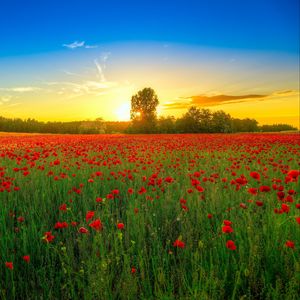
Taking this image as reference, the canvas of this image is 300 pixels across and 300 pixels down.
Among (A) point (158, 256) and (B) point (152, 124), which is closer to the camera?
(A) point (158, 256)

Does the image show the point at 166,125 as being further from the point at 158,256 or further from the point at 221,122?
the point at 158,256

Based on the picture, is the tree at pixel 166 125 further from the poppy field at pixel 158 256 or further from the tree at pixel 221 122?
the poppy field at pixel 158 256

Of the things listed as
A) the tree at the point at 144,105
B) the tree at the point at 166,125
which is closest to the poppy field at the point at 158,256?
the tree at the point at 166,125

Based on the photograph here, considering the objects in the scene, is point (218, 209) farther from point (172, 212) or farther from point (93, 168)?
point (93, 168)

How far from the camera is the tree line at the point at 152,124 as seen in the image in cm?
5506

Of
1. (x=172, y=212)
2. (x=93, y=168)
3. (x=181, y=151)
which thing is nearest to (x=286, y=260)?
(x=172, y=212)

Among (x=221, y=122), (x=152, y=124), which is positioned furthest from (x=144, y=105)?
(x=221, y=122)

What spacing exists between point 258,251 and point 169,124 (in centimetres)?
5370

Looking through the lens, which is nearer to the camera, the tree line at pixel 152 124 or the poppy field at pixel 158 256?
the poppy field at pixel 158 256

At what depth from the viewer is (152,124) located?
57.4 m

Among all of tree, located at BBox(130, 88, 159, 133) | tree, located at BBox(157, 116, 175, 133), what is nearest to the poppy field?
tree, located at BBox(157, 116, 175, 133)

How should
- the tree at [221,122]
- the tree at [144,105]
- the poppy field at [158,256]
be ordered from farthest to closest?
1. the tree at [144,105]
2. the tree at [221,122]
3. the poppy field at [158,256]

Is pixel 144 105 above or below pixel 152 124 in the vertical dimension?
above

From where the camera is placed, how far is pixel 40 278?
2949 millimetres
